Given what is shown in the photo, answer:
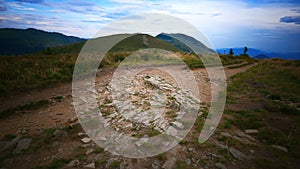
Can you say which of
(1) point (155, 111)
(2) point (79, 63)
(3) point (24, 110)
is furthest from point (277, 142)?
(2) point (79, 63)

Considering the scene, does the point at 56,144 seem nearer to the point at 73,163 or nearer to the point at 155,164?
the point at 73,163

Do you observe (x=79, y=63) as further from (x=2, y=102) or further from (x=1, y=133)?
(x=1, y=133)

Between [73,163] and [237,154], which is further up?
[237,154]

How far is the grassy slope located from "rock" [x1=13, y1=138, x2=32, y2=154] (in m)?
6.25

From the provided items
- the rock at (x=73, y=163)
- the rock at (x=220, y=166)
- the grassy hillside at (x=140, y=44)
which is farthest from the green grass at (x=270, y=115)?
the grassy hillside at (x=140, y=44)

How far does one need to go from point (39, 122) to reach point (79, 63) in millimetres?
8551

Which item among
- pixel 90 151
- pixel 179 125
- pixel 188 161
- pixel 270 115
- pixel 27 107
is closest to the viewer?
pixel 188 161

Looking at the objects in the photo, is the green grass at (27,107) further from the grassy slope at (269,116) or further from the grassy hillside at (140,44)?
the grassy hillside at (140,44)

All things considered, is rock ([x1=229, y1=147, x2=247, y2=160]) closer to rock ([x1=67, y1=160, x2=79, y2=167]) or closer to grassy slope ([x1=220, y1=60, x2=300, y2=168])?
grassy slope ([x1=220, y1=60, x2=300, y2=168])

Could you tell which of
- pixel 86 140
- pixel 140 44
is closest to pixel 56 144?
pixel 86 140

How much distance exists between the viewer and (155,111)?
257 inches

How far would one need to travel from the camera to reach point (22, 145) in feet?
15.4

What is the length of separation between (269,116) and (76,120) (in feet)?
25.5

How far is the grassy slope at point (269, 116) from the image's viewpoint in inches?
179
